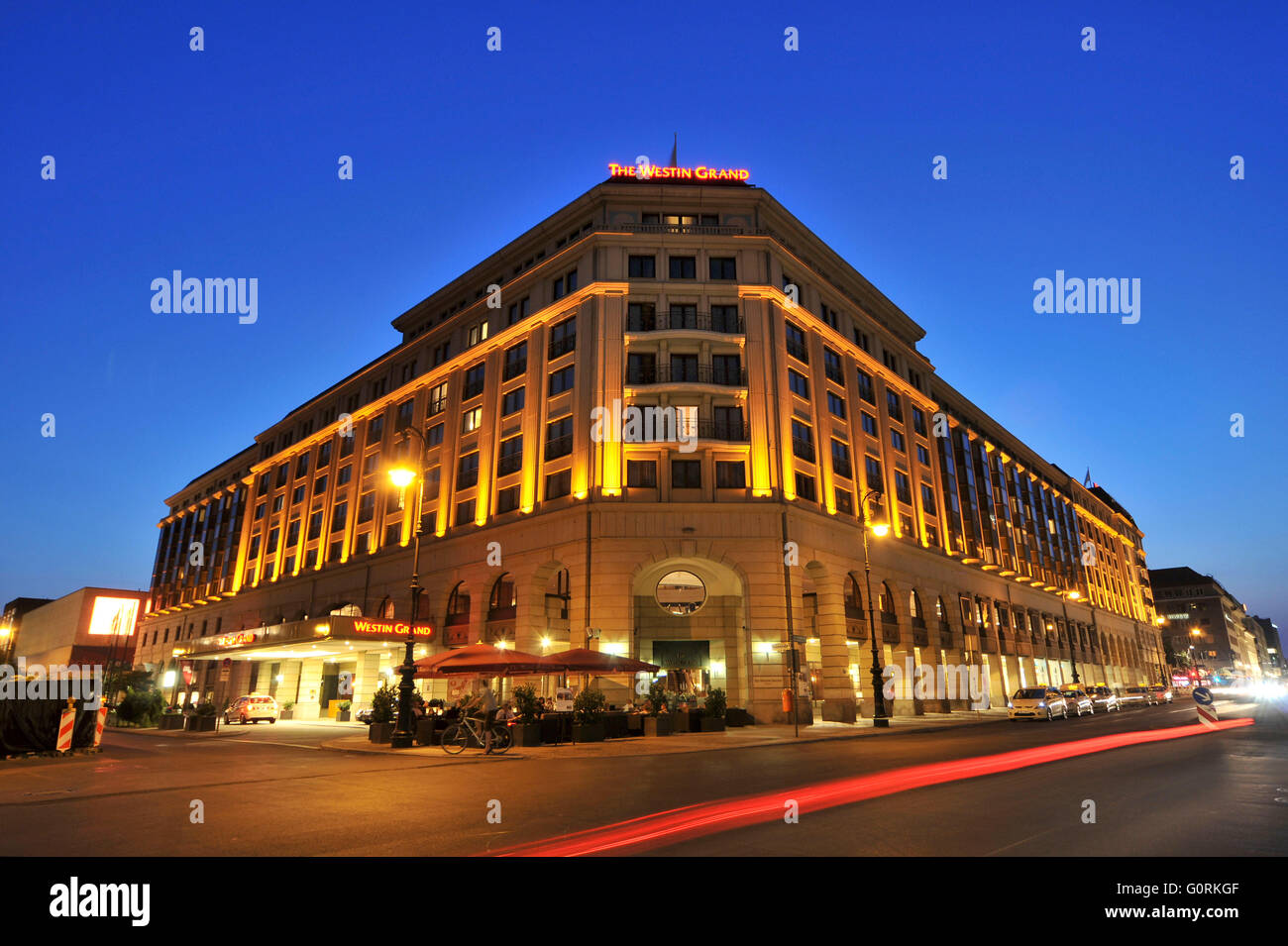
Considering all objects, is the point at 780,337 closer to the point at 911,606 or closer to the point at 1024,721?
the point at 911,606

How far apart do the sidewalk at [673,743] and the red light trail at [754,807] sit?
26.4 ft

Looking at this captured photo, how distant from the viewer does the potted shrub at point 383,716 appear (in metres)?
24.2

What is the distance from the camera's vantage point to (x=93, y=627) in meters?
85.4

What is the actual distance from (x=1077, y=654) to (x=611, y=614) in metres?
61.5

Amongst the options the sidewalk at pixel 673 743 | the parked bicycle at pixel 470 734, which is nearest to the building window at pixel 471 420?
the sidewalk at pixel 673 743

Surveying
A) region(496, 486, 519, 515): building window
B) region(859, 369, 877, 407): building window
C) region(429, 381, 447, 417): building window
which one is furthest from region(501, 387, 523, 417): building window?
region(859, 369, 877, 407): building window

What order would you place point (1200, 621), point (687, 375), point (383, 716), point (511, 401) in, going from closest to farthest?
point (383, 716)
point (687, 375)
point (511, 401)
point (1200, 621)

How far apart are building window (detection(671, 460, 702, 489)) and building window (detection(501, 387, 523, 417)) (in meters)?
10.6

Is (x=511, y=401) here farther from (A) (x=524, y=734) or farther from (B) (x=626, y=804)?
(B) (x=626, y=804)

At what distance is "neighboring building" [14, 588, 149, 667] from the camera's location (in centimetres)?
8538

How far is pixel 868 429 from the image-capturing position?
45.1 meters

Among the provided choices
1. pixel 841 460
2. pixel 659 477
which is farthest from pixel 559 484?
pixel 841 460

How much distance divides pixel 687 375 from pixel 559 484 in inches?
336

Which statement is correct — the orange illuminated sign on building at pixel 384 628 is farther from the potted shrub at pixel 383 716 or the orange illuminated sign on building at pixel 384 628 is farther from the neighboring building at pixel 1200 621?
the neighboring building at pixel 1200 621
